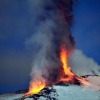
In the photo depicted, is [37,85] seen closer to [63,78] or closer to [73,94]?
[63,78]

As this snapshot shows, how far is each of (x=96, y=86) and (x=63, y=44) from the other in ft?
10.5

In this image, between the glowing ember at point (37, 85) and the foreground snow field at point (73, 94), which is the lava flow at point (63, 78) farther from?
the foreground snow field at point (73, 94)

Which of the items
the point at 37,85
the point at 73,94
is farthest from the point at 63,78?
the point at 73,94

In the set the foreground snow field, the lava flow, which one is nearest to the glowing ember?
the lava flow

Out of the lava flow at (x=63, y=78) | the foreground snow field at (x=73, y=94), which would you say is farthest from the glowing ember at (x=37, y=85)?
the foreground snow field at (x=73, y=94)

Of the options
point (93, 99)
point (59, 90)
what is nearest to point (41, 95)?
point (59, 90)

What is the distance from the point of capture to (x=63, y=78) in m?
28.5

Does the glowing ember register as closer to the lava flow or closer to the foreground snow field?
the lava flow

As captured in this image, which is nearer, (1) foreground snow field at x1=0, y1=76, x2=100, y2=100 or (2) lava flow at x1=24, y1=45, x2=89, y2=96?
(1) foreground snow field at x1=0, y1=76, x2=100, y2=100

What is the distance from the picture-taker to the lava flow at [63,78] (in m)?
27.9

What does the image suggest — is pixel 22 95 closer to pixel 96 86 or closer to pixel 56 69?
pixel 56 69

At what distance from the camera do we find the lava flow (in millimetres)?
27891

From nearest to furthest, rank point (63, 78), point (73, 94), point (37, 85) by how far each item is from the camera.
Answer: point (73, 94) → point (37, 85) → point (63, 78)

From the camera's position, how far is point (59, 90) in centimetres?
2711
